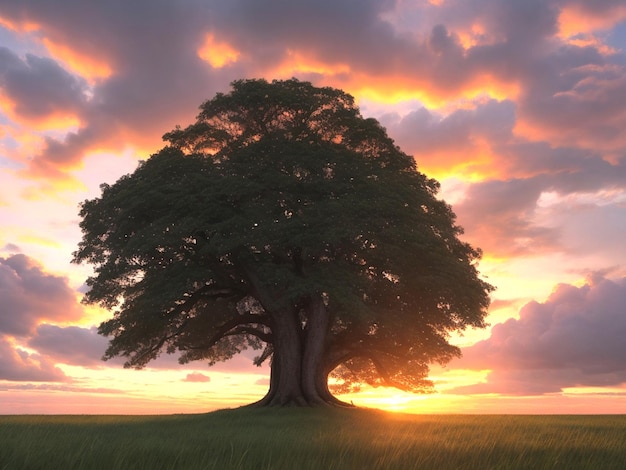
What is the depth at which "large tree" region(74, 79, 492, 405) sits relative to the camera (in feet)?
97.6

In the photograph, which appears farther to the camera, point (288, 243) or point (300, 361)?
point (300, 361)

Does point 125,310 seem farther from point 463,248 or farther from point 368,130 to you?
point 463,248

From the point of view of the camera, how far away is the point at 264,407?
32.1 m

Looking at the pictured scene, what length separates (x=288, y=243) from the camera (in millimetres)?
29141

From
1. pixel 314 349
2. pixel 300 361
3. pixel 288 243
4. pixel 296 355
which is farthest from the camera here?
pixel 300 361

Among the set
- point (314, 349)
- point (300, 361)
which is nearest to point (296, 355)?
point (300, 361)

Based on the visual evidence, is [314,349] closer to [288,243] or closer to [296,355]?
[296,355]

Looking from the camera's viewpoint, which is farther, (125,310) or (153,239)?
(125,310)

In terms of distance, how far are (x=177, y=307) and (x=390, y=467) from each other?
25519 millimetres

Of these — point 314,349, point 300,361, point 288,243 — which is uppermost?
point 288,243

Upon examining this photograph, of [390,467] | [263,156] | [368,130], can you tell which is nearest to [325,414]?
[263,156]

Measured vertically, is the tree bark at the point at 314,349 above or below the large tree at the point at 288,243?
below

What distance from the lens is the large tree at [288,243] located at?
2973 centimetres

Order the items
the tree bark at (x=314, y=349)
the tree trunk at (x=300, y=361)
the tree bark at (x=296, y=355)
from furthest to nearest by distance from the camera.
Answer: the tree bark at (x=314, y=349) < the tree trunk at (x=300, y=361) < the tree bark at (x=296, y=355)
